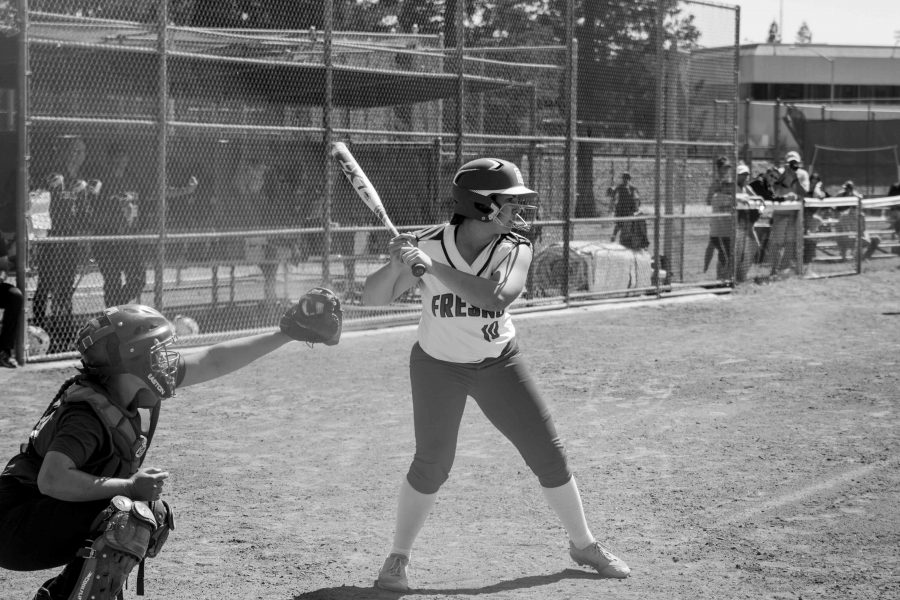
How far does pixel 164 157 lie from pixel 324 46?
223cm

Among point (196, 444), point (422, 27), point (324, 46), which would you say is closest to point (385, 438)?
point (196, 444)

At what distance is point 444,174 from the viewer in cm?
1461

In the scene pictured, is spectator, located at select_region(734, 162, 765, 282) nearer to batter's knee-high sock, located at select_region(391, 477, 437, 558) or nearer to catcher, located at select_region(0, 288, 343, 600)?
batter's knee-high sock, located at select_region(391, 477, 437, 558)

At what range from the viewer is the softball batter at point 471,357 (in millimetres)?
4512

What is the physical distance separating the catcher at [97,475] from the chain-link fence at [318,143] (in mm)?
6910

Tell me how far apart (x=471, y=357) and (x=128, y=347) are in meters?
1.60

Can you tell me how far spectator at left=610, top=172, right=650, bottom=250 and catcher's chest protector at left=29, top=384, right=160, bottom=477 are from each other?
12.9 metres

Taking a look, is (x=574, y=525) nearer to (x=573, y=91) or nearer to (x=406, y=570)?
(x=406, y=570)

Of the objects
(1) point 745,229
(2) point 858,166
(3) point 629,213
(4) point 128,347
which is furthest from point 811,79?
(4) point 128,347

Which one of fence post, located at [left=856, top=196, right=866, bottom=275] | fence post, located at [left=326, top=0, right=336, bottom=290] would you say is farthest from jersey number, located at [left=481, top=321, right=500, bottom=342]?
fence post, located at [left=856, top=196, right=866, bottom=275]

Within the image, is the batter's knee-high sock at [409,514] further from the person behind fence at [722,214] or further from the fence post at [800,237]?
the fence post at [800,237]

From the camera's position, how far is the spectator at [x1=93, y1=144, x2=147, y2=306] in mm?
10945

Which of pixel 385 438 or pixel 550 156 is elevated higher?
pixel 550 156

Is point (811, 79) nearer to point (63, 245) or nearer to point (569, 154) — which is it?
point (569, 154)
